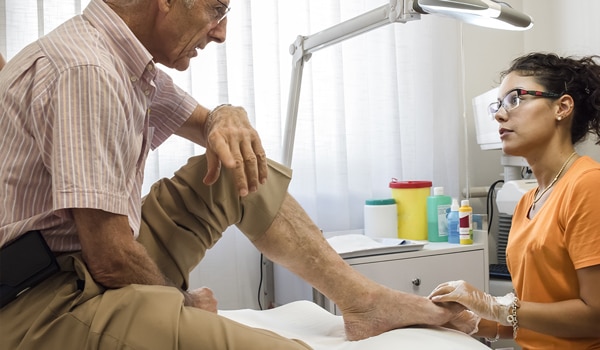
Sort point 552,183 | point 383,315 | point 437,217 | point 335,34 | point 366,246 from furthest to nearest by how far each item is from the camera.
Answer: point 437,217
point 366,246
point 335,34
point 552,183
point 383,315

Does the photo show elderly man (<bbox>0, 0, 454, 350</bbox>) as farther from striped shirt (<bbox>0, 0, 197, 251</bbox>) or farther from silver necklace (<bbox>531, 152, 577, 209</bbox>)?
silver necklace (<bbox>531, 152, 577, 209</bbox>)

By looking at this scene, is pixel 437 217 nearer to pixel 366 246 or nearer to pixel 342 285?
pixel 366 246

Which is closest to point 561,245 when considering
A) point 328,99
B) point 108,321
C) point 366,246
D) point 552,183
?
point 552,183

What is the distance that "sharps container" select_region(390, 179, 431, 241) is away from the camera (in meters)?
2.48

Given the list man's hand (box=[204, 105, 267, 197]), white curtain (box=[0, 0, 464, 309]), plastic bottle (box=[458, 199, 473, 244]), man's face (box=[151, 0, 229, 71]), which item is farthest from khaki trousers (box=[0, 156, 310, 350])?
plastic bottle (box=[458, 199, 473, 244])

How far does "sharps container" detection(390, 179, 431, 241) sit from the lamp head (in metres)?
1.04

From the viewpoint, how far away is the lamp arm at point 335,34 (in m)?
1.54

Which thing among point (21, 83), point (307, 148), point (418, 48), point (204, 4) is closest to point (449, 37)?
point (418, 48)

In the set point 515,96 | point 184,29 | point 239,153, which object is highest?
point 184,29

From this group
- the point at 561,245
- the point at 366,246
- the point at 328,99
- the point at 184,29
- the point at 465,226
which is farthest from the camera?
the point at 328,99

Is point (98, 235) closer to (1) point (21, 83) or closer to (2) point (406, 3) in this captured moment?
(1) point (21, 83)

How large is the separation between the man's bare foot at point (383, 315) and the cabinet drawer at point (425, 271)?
0.69 metres

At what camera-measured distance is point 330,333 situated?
4.52 ft

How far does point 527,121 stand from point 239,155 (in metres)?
0.88
